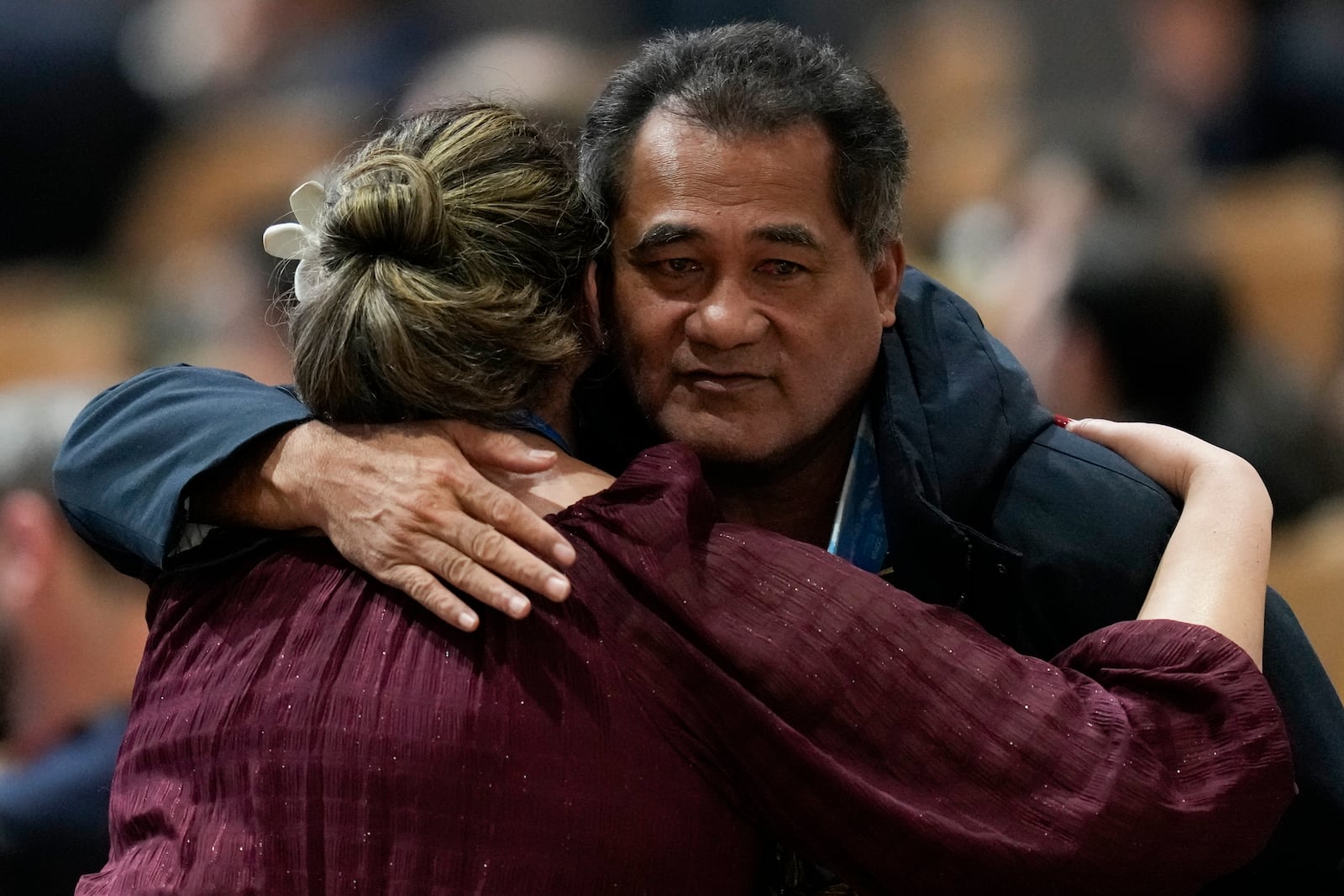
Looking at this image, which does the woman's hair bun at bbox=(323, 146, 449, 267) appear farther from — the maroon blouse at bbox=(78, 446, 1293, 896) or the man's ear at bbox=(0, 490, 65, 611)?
the man's ear at bbox=(0, 490, 65, 611)

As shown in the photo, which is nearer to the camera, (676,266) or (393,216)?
(393,216)

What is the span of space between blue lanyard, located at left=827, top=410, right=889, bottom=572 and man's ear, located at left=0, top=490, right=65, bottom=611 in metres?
1.01

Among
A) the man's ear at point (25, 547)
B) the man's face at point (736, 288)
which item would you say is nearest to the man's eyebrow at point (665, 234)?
the man's face at point (736, 288)

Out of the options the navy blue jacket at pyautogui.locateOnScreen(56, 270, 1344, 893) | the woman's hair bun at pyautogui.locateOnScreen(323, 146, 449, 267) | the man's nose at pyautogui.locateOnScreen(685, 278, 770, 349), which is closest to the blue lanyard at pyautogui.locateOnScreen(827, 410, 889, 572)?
the navy blue jacket at pyautogui.locateOnScreen(56, 270, 1344, 893)

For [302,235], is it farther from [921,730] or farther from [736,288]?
[921,730]

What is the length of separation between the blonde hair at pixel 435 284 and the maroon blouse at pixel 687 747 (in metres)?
0.14

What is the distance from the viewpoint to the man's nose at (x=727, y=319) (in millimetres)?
1412

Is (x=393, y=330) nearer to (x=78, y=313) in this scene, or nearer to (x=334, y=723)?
(x=334, y=723)

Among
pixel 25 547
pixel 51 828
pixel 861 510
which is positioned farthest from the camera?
pixel 25 547

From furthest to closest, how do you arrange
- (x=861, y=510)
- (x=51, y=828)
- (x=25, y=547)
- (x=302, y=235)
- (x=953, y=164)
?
(x=953, y=164) → (x=25, y=547) → (x=51, y=828) → (x=861, y=510) → (x=302, y=235)

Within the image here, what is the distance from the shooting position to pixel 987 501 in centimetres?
145

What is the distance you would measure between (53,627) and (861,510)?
3.51 ft

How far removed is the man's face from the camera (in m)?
1.42

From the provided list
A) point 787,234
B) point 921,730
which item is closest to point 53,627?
point 787,234
